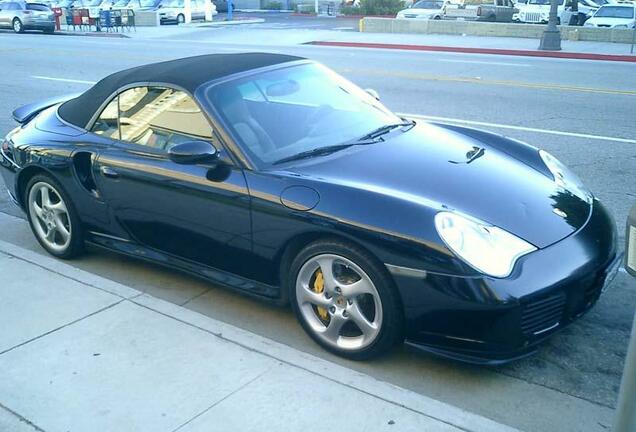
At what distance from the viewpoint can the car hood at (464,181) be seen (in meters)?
3.59

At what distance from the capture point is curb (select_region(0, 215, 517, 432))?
3.03 meters

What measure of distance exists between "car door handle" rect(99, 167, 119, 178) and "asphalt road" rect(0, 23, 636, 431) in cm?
73

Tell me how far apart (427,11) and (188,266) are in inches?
1091

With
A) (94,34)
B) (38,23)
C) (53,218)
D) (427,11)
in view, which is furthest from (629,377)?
(38,23)

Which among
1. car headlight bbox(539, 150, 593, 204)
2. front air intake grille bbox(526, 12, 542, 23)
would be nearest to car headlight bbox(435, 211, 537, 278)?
car headlight bbox(539, 150, 593, 204)

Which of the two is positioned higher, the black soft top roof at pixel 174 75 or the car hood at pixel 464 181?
the black soft top roof at pixel 174 75

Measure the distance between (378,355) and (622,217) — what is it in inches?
122

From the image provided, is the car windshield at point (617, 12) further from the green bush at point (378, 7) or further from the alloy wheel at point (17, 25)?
the alloy wheel at point (17, 25)

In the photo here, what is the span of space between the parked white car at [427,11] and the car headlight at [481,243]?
2758cm

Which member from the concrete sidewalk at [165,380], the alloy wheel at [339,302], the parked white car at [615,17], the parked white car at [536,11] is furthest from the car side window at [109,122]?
the parked white car at [536,11]

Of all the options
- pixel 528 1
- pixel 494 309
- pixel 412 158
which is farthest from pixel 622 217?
pixel 528 1

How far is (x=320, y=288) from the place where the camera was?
3.72 meters

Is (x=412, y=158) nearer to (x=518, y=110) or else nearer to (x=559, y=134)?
(x=559, y=134)

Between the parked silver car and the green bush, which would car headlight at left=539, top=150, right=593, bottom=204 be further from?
the green bush
